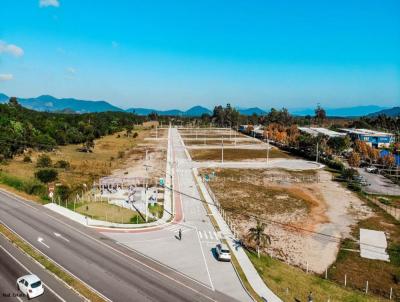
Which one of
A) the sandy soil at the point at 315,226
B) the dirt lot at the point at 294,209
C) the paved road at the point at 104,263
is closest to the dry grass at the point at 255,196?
the dirt lot at the point at 294,209

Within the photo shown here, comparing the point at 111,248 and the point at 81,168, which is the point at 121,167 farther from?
the point at 111,248

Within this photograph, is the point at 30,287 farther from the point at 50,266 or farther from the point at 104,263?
the point at 104,263

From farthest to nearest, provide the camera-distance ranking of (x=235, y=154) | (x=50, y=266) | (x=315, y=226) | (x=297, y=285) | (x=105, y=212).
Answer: (x=235, y=154)
(x=105, y=212)
(x=315, y=226)
(x=50, y=266)
(x=297, y=285)

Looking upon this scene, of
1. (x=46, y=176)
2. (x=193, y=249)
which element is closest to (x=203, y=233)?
(x=193, y=249)

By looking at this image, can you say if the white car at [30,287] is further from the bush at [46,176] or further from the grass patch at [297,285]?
the bush at [46,176]

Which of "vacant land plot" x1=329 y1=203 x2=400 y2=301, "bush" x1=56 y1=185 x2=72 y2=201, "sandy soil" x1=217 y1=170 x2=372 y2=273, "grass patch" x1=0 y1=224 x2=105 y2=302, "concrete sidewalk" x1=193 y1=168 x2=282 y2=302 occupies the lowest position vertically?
"vacant land plot" x1=329 y1=203 x2=400 y2=301

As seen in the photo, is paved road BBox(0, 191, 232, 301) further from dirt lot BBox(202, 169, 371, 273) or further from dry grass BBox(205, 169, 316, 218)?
dry grass BBox(205, 169, 316, 218)

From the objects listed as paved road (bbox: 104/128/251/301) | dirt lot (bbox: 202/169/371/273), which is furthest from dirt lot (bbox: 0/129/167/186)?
paved road (bbox: 104/128/251/301)
